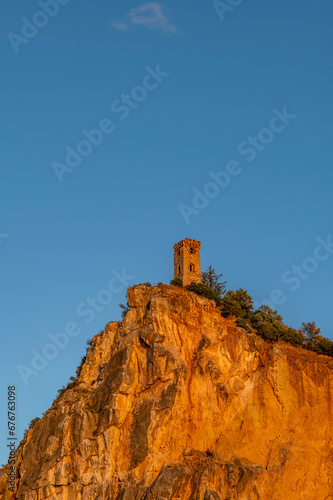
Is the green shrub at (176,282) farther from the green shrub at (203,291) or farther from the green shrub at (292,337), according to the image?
the green shrub at (292,337)

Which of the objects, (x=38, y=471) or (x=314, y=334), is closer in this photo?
(x=38, y=471)

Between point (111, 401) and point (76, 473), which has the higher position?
point (111, 401)

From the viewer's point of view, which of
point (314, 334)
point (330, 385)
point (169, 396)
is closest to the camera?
point (169, 396)

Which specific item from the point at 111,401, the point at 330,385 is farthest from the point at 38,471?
the point at 330,385

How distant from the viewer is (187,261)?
6844cm

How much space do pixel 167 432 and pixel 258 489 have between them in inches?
280

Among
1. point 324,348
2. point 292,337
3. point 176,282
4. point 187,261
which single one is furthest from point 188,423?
point 187,261

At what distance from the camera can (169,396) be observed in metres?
49.6

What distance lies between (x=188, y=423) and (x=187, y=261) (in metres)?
21.8

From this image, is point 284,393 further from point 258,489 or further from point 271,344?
point 258,489

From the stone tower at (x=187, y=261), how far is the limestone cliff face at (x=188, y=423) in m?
10.9

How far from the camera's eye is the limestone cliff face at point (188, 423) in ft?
154

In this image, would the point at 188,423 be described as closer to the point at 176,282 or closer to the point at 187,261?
the point at 176,282

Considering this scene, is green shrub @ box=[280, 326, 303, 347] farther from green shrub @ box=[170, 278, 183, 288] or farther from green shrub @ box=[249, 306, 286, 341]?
green shrub @ box=[170, 278, 183, 288]
